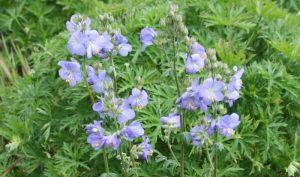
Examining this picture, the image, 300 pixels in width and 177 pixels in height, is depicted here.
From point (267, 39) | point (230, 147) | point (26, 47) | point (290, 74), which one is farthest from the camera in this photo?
point (26, 47)

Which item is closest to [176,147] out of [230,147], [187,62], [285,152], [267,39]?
[230,147]

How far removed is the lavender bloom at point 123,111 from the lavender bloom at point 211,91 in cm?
36

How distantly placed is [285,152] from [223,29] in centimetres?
94

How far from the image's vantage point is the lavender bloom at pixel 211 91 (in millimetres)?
2020

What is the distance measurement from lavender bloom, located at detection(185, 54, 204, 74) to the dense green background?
0.48 metres

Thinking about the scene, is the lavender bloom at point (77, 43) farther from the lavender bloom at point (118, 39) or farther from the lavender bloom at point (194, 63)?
the lavender bloom at point (194, 63)

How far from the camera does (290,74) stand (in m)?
3.10

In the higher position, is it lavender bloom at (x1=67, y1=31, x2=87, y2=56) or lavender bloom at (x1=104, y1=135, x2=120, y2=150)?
lavender bloom at (x1=67, y1=31, x2=87, y2=56)

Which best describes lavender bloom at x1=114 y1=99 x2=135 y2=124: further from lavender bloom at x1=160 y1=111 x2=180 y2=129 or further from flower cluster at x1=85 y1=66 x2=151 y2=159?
lavender bloom at x1=160 y1=111 x2=180 y2=129

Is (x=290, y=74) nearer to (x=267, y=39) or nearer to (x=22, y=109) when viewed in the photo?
(x=267, y=39)

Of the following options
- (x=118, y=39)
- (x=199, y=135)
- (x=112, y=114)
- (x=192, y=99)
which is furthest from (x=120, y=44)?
(x=199, y=135)

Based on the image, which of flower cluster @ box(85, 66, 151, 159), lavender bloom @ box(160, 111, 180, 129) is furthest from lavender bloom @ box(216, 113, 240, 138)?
flower cluster @ box(85, 66, 151, 159)

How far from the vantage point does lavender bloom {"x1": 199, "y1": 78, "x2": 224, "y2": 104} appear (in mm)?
2020

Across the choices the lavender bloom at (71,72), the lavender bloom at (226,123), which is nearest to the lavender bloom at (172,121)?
the lavender bloom at (226,123)
